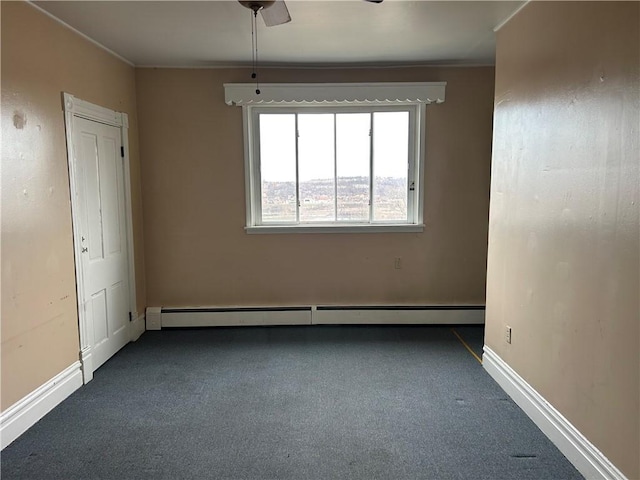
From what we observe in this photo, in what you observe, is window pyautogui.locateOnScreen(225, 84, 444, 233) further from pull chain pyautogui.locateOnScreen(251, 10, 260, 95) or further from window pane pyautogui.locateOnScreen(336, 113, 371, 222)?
pull chain pyautogui.locateOnScreen(251, 10, 260, 95)

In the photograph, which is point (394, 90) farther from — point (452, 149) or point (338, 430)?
point (338, 430)

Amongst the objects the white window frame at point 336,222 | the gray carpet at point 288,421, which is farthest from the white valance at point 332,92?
the gray carpet at point 288,421

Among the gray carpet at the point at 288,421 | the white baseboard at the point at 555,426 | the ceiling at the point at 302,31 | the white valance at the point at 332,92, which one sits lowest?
the gray carpet at the point at 288,421

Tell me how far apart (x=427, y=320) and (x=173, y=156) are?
9.34 feet

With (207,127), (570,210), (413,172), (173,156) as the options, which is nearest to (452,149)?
(413,172)

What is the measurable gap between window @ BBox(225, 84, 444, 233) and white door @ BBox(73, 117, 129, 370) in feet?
3.65

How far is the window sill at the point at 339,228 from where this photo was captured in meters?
3.97

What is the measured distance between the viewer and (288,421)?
246cm

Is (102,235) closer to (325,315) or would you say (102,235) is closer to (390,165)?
(325,315)

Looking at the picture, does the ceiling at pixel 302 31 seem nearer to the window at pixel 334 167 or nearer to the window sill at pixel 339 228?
the window at pixel 334 167

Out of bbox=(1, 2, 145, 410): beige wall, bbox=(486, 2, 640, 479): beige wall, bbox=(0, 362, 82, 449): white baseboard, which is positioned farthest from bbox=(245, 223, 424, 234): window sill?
bbox=(0, 362, 82, 449): white baseboard

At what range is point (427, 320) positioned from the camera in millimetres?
4078

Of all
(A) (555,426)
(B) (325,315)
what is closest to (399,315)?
(B) (325,315)

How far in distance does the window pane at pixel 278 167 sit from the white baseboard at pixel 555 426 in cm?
219
